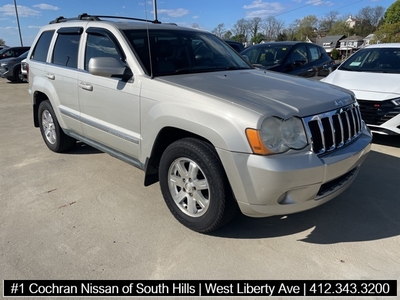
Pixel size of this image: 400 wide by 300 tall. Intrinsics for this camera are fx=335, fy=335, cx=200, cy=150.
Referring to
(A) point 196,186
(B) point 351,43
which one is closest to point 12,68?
(A) point 196,186

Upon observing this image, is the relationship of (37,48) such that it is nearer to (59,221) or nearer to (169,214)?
(59,221)

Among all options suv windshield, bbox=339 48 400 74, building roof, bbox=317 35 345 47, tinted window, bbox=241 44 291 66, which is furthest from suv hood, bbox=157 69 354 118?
building roof, bbox=317 35 345 47

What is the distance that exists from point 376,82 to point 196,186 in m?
4.36

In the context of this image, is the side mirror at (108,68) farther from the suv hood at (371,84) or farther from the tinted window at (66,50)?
the suv hood at (371,84)

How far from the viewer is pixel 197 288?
2.38 meters

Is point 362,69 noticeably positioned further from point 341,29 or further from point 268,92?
point 341,29

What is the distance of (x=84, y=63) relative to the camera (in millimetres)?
3951

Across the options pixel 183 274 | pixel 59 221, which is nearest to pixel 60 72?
pixel 59 221

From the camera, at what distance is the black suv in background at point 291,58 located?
304 inches

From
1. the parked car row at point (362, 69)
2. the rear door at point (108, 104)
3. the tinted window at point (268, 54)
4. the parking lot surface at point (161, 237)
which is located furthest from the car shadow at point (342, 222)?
the tinted window at point (268, 54)

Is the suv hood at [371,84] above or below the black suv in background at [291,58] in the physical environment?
below

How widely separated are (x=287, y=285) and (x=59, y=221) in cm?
216

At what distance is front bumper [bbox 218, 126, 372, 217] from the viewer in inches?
94.5

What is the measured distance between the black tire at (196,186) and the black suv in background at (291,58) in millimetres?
5154
